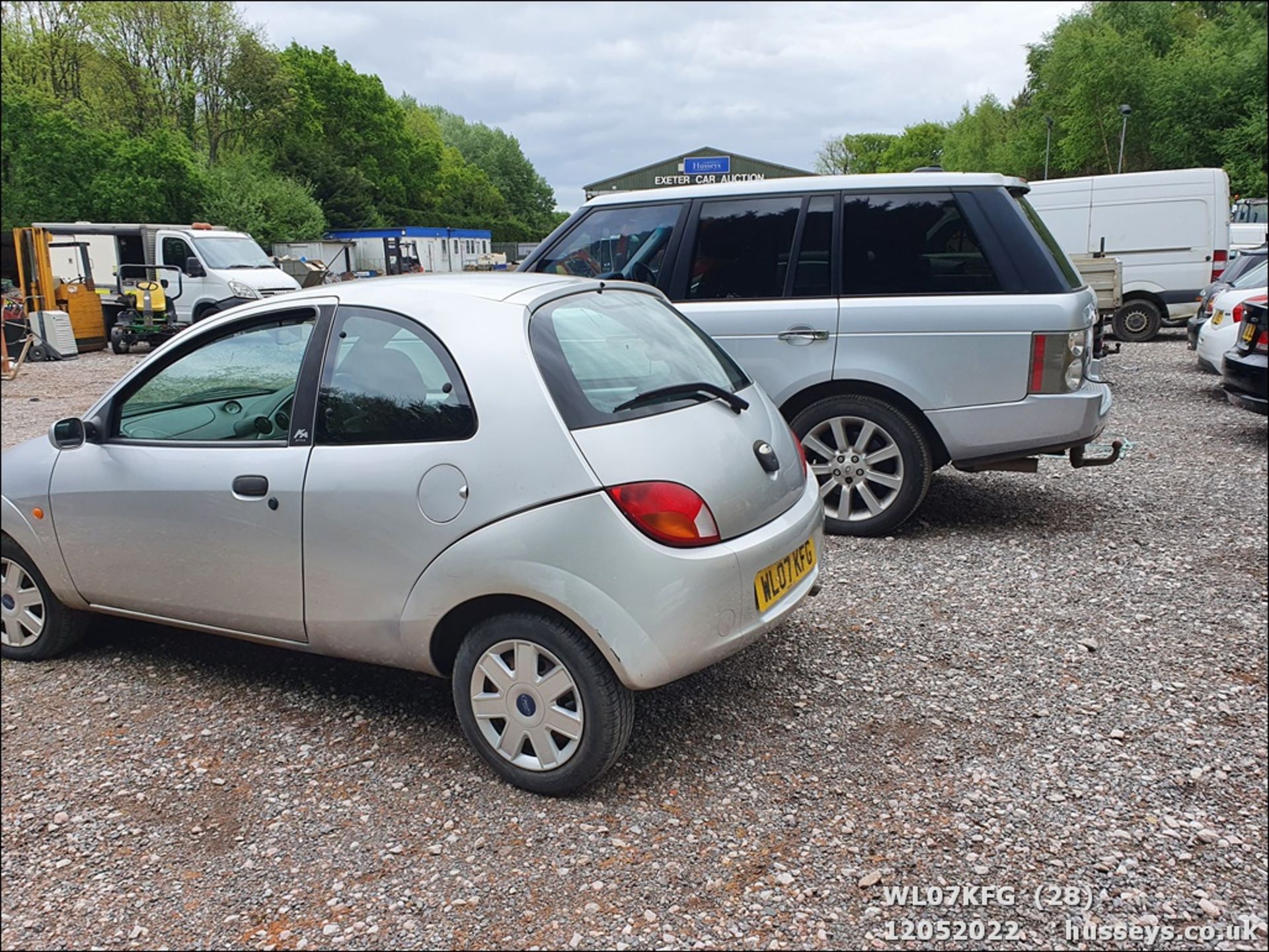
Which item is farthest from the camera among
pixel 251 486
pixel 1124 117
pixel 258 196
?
pixel 258 196

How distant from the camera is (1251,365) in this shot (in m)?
8.03

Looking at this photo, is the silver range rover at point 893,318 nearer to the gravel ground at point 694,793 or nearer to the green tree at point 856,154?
the gravel ground at point 694,793

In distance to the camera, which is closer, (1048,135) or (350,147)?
(1048,135)

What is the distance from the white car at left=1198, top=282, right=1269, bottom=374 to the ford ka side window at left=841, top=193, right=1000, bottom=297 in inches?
297

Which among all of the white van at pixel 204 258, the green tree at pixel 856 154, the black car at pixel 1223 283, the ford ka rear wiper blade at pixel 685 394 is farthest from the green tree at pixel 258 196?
the green tree at pixel 856 154

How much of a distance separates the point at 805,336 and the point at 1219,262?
13436mm

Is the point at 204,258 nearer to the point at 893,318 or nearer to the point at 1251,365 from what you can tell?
the point at 893,318


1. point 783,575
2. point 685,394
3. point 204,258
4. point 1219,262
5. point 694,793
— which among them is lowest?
point 694,793

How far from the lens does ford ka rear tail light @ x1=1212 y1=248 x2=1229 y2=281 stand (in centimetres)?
1563

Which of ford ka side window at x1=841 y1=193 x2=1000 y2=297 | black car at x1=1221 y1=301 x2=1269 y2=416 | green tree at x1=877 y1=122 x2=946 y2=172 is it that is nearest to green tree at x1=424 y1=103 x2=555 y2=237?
ford ka side window at x1=841 y1=193 x2=1000 y2=297

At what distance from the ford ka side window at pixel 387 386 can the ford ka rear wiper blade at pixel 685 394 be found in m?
0.51

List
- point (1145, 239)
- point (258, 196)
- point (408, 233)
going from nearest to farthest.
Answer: point (258, 196), point (408, 233), point (1145, 239)

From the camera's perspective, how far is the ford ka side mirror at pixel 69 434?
2174 mm

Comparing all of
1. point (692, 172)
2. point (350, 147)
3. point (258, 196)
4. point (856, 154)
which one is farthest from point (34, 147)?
point (856, 154)
